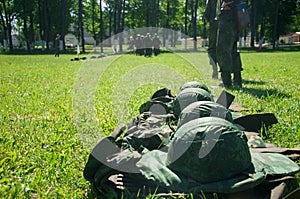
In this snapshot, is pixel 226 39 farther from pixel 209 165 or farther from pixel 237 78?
pixel 209 165

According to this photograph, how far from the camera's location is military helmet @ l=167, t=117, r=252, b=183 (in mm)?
2578

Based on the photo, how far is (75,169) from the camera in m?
3.38

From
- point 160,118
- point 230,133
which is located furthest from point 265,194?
point 160,118

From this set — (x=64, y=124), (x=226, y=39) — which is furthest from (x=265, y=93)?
(x=64, y=124)

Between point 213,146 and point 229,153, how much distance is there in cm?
13

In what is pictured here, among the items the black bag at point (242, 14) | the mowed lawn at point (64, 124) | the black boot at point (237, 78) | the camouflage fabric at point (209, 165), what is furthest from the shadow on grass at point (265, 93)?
the camouflage fabric at point (209, 165)

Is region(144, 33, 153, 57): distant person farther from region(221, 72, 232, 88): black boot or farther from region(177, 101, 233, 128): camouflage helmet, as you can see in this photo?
region(177, 101, 233, 128): camouflage helmet

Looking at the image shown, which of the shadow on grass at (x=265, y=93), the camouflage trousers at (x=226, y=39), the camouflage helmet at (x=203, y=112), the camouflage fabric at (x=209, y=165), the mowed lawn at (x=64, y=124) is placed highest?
the camouflage trousers at (x=226, y=39)

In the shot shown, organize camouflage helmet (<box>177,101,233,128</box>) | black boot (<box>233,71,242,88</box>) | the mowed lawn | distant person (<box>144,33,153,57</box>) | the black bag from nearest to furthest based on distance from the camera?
1. the mowed lawn
2. camouflage helmet (<box>177,101,233,128</box>)
3. the black bag
4. black boot (<box>233,71,242,88</box>)
5. distant person (<box>144,33,153,57</box>)

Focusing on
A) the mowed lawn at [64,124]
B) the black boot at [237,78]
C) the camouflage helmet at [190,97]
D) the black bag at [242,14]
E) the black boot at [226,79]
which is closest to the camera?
the mowed lawn at [64,124]

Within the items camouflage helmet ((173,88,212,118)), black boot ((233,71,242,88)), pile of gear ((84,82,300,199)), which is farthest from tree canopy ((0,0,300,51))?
pile of gear ((84,82,300,199))

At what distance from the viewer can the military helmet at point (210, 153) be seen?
2578mm

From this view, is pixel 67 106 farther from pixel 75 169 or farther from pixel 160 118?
pixel 75 169

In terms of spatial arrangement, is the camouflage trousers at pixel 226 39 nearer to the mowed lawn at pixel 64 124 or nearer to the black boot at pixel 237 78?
the black boot at pixel 237 78
